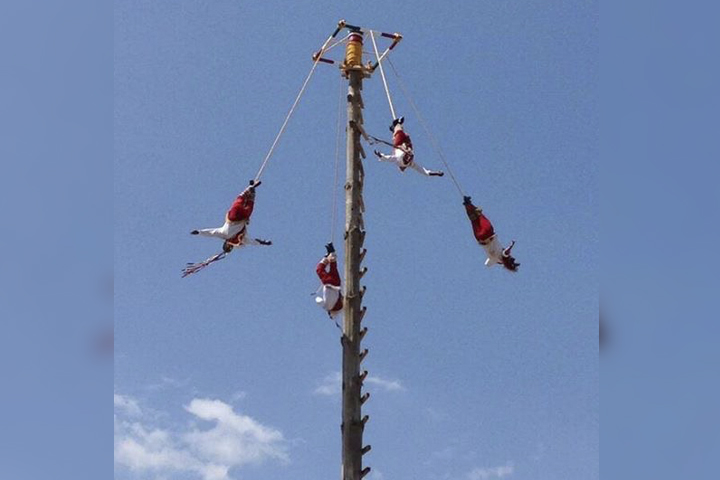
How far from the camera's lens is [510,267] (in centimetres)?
1123

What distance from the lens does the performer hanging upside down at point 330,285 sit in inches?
402

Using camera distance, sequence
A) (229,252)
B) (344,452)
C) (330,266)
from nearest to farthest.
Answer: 1. (344,452)
2. (330,266)
3. (229,252)

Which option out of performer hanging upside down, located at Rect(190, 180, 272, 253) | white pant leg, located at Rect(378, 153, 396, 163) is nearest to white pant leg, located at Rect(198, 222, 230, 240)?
performer hanging upside down, located at Rect(190, 180, 272, 253)

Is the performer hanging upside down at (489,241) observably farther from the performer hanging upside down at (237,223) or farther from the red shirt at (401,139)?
the performer hanging upside down at (237,223)

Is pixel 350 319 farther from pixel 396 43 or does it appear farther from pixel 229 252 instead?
pixel 396 43

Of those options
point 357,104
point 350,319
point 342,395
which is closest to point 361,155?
point 357,104

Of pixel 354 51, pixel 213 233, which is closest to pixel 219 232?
pixel 213 233

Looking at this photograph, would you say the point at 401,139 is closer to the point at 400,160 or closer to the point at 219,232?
the point at 400,160

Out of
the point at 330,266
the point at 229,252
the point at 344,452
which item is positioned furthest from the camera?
the point at 229,252

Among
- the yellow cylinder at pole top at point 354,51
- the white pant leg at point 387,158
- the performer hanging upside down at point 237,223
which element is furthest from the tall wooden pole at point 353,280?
the performer hanging upside down at point 237,223

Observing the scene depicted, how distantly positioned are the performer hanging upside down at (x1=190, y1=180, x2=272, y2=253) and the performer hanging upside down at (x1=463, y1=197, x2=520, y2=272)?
2834 millimetres

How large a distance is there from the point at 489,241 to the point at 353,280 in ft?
6.61

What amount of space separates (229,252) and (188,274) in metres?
0.62

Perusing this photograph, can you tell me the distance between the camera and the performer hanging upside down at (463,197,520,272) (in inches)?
439
